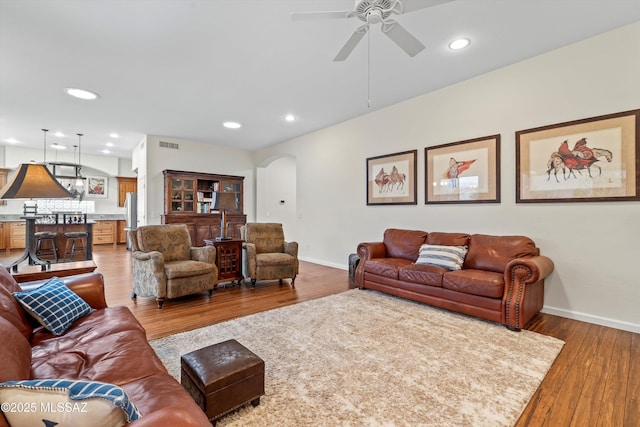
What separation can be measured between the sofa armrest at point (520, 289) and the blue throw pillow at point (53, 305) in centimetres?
338

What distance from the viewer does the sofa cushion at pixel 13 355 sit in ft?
2.84

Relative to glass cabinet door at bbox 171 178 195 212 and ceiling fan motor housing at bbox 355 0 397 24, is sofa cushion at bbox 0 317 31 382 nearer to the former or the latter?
ceiling fan motor housing at bbox 355 0 397 24

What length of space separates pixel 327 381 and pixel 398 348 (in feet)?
2.38

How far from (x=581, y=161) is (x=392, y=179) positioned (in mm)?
2225

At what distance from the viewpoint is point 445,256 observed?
326cm

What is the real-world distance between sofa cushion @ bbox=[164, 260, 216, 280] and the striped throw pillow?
263cm

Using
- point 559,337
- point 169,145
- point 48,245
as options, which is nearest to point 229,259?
point 169,145

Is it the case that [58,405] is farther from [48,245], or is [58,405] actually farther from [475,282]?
[48,245]

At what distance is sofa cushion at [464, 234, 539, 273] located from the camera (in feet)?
9.77

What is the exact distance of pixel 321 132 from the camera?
5.75m

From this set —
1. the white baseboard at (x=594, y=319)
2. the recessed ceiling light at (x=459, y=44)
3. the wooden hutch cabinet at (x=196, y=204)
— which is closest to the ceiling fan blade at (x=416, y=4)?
the recessed ceiling light at (x=459, y=44)

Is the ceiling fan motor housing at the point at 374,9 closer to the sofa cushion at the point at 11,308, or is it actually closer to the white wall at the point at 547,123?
the white wall at the point at 547,123

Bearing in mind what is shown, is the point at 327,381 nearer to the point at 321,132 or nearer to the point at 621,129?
the point at 621,129

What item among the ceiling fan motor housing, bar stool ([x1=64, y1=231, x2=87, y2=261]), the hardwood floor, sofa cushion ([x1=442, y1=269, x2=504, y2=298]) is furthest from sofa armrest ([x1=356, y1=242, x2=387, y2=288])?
bar stool ([x1=64, y1=231, x2=87, y2=261])
